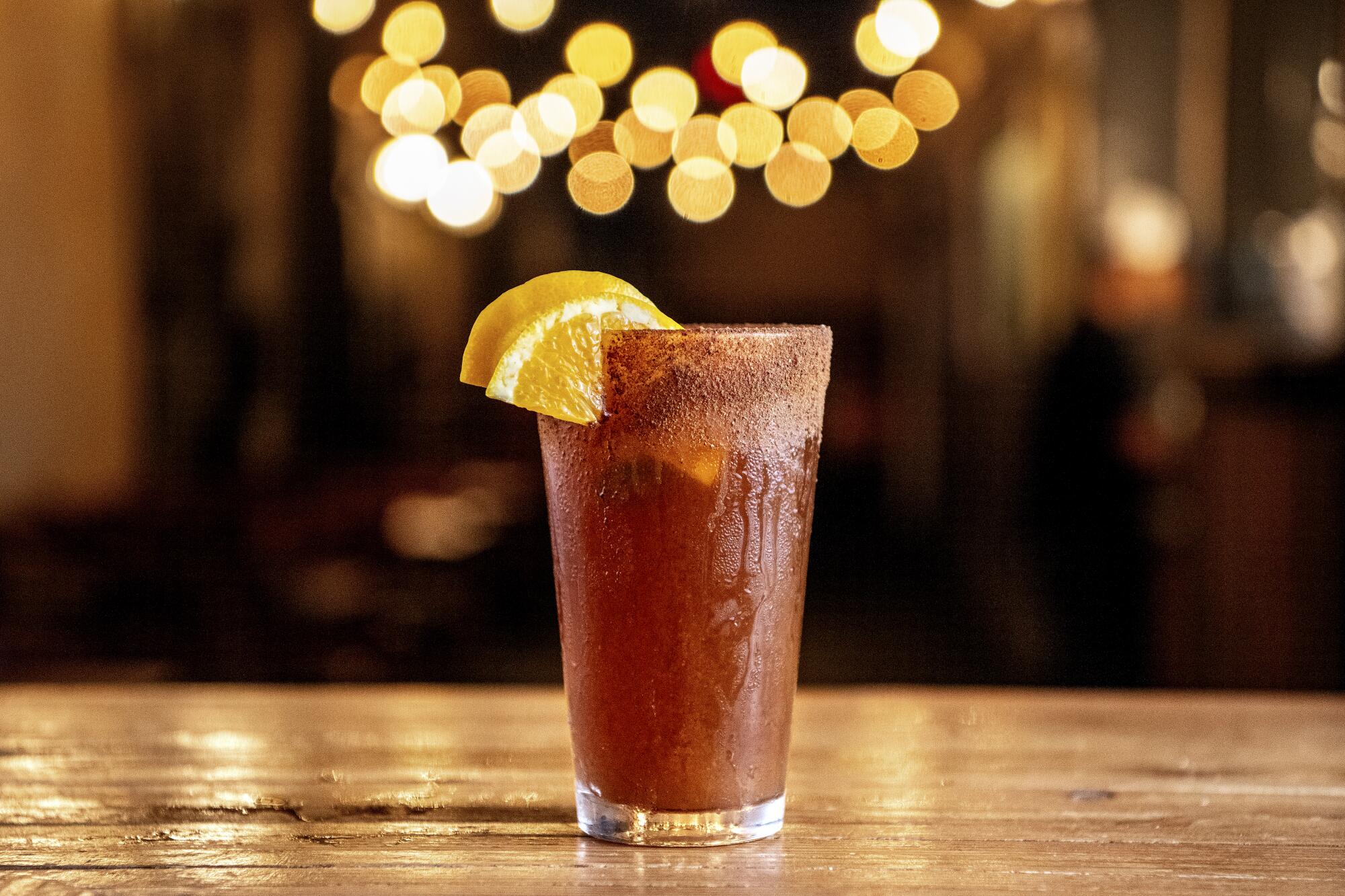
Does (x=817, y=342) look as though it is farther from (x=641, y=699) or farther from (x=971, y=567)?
(x=971, y=567)

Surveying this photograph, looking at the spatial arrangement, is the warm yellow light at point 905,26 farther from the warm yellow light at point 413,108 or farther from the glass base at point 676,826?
the glass base at point 676,826

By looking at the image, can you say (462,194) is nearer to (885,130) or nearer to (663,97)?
(663,97)

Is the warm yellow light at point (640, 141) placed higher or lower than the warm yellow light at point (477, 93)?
lower

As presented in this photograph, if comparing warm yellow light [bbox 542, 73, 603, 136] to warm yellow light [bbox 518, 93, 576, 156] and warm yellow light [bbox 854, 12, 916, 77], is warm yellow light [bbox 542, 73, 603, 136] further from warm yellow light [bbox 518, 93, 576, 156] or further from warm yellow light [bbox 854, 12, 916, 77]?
warm yellow light [bbox 854, 12, 916, 77]

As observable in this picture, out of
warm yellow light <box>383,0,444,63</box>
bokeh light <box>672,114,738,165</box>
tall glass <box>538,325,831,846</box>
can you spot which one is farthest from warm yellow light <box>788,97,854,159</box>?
tall glass <box>538,325,831,846</box>

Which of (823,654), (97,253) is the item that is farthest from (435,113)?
(823,654)

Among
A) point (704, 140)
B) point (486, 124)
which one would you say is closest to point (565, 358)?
point (486, 124)

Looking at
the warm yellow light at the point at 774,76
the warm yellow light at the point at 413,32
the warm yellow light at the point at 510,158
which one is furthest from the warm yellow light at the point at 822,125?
the warm yellow light at the point at 413,32
